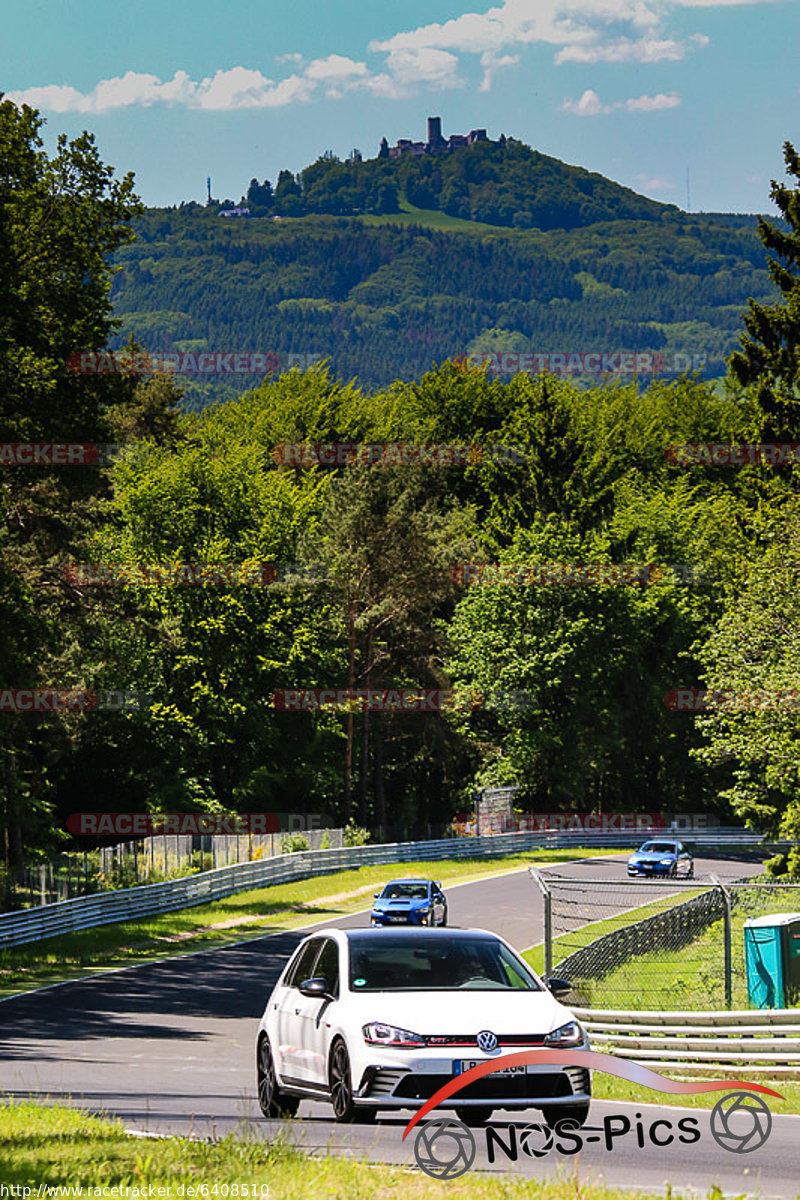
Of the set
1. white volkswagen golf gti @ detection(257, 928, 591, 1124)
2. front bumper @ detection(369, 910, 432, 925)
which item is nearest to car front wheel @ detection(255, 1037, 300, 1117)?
white volkswagen golf gti @ detection(257, 928, 591, 1124)

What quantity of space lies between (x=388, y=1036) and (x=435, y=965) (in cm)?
129

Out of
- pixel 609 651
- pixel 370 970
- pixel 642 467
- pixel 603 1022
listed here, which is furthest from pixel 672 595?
pixel 370 970

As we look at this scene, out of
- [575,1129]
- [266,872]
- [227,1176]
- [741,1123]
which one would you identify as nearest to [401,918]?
[266,872]

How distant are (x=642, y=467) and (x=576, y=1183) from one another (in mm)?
87077

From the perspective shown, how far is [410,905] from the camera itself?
123ft

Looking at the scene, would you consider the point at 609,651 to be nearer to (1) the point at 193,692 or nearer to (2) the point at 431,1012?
(1) the point at 193,692

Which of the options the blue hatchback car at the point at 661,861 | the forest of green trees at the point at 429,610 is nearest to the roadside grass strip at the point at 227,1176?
the forest of green trees at the point at 429,610

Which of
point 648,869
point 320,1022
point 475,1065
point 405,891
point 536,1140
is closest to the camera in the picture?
point 475,1065

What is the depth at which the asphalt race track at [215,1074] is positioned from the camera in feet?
34.4

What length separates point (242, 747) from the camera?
7119 cm

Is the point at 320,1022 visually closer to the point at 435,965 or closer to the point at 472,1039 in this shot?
the point at 435,965

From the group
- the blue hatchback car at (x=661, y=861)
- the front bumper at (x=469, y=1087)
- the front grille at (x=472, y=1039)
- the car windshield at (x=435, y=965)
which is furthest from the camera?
the blue hatchback car at (x=661, y=861)

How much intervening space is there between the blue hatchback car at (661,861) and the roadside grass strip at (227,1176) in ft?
144

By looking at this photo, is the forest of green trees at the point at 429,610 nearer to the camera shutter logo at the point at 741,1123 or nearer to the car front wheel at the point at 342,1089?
the camera shutter logo at the point at 741,1123
